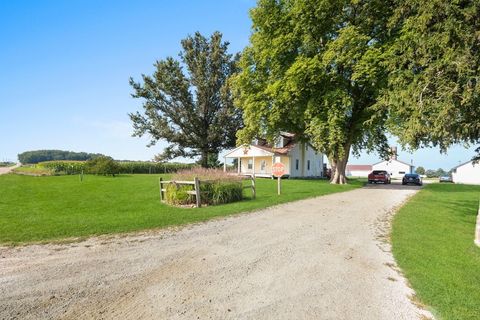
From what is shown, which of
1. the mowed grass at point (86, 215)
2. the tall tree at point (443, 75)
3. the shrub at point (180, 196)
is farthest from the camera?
the shrub at point (180, 196)

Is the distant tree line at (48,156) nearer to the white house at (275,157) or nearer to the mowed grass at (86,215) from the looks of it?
the white house at (275,157)

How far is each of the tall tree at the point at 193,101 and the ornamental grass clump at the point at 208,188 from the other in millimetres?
25288

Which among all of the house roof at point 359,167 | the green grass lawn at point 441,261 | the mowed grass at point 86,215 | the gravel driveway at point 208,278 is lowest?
the green grass lawn at point 441,261

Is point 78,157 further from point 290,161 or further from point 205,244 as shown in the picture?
Answer: point 205,244

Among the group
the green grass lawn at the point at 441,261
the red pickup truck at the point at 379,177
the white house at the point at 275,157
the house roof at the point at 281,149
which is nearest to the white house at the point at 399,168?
the white house at the point at 275,157

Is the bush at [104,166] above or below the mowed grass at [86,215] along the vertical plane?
above

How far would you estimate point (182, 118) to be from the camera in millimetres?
38156

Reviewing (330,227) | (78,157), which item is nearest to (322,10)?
(330,227)

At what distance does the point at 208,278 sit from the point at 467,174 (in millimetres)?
66004

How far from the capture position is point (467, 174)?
2082 inches

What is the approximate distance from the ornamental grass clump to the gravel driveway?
4468 mm

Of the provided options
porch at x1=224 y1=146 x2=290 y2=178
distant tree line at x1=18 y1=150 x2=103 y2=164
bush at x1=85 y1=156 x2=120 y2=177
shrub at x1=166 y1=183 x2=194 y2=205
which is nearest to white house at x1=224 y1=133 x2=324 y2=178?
porch at x1=224 y1=146 x2=290 y2=178

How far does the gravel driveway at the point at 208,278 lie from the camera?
3.40m

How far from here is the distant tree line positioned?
361 ft
